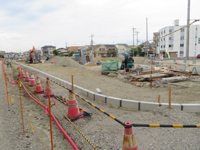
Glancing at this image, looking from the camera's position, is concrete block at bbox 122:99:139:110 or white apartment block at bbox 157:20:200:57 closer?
concrete block at bbox 122:99:139:110

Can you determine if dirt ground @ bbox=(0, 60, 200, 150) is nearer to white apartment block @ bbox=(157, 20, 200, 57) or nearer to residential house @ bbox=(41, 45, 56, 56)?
white apartment block @ bbox=(157, 20, 200, 57)

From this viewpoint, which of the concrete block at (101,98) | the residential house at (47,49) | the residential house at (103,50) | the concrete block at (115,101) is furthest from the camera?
the residential house at (47,49)

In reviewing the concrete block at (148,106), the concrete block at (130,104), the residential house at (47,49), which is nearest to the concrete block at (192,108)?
the concrete block at (148,106)

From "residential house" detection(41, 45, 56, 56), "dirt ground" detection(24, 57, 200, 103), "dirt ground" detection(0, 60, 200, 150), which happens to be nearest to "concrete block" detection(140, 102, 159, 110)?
"dirt ground" detection(0, 60, 200, 150)

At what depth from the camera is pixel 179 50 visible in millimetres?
50344

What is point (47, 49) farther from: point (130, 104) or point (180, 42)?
point (130, 104)

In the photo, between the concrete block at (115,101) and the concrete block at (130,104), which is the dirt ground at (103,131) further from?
the concrete block at (115,101)

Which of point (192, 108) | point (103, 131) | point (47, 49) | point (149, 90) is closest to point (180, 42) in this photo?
point (149, 90)

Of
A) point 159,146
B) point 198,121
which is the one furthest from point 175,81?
point 159,146

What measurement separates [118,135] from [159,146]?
0.85 m

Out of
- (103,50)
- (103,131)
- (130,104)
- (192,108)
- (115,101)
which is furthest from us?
(103,50)

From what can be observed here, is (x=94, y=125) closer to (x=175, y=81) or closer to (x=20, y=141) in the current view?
(x=20, y=141)

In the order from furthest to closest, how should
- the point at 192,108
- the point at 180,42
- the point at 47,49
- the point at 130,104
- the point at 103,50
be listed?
the point at 47,49, the point at 103,50, the point at 180,42, the point at 130,104, the point at 192,108

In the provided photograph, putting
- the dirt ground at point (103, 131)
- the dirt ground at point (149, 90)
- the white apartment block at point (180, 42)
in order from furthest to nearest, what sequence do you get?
the white apartment block at point (180, 42)
the dirt ground at point (149, 90)
the dirt ground at point (103, 131)
